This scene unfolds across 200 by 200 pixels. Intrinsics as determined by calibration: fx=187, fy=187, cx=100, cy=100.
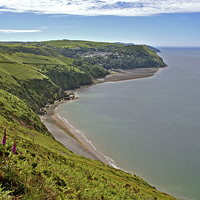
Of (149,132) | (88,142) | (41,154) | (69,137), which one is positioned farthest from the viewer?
(149,132)

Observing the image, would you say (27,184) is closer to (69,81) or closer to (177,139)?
(177,139)

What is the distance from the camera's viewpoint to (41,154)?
26734 millimetres

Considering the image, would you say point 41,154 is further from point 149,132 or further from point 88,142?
point 149,132

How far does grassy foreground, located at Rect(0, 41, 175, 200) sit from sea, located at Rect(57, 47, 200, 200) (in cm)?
946

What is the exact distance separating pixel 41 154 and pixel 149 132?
46.7 meters

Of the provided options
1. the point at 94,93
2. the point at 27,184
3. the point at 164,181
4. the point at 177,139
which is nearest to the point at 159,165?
the point at 164,181

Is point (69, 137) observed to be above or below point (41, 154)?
below

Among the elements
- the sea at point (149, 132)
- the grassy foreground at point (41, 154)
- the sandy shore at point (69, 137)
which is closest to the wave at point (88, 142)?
the sandy shore at point (69, 137)

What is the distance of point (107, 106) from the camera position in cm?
9600

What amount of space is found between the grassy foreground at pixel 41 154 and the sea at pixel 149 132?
9.46 metres

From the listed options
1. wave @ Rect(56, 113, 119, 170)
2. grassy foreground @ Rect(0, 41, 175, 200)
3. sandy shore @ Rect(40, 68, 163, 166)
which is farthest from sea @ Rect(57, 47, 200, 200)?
grassy foreground @ Rect(0, 41, 175, 200)

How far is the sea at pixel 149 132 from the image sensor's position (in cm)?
4566

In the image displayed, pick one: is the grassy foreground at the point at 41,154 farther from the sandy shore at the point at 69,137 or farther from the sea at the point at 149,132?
the sea at the point at 149,132

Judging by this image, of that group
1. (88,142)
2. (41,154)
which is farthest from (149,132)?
(41,154)
